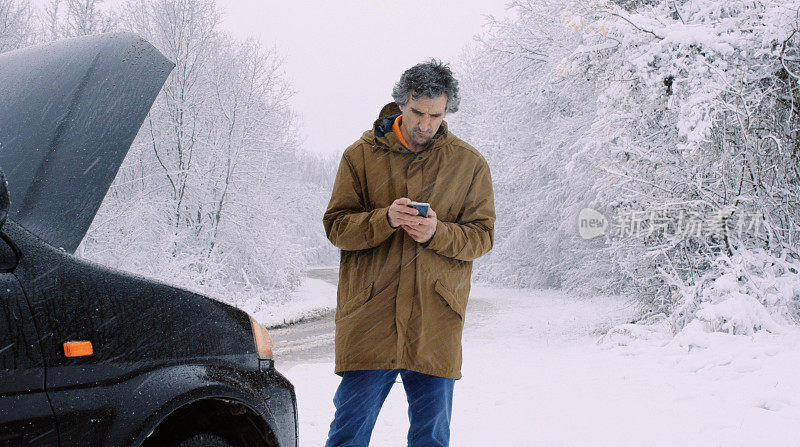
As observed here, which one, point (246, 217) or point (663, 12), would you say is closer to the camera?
point (663, 12)

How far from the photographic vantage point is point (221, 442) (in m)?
1.81

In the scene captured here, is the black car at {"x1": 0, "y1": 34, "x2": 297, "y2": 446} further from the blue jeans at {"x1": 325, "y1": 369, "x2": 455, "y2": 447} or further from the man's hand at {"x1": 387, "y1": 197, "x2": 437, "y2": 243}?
the man's hand at {"x1": 387, "y1": 197, "x2": 437, "y2": 243}

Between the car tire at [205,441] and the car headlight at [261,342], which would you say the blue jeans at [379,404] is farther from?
the car tire at [205,441]

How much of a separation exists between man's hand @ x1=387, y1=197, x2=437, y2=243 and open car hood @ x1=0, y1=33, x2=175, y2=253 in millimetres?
937

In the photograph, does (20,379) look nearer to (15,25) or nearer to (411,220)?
(411,220)

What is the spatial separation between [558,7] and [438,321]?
43.6ft

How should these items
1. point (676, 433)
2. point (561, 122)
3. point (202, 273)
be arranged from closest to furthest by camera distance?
point (676, 433), point (202, 273), point (561, 122)

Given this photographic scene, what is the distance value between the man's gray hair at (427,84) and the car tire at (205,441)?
1.42 meters

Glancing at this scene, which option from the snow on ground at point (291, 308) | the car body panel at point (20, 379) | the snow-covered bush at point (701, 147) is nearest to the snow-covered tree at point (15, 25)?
the snow on ground at point (291, 308)

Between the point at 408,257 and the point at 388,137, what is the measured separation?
508mm

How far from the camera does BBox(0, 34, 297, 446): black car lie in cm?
143

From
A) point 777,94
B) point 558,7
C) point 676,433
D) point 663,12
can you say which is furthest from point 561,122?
point 676,433

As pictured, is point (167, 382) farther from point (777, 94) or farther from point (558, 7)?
point (558, 7)

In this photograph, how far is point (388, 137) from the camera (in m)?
2.25
